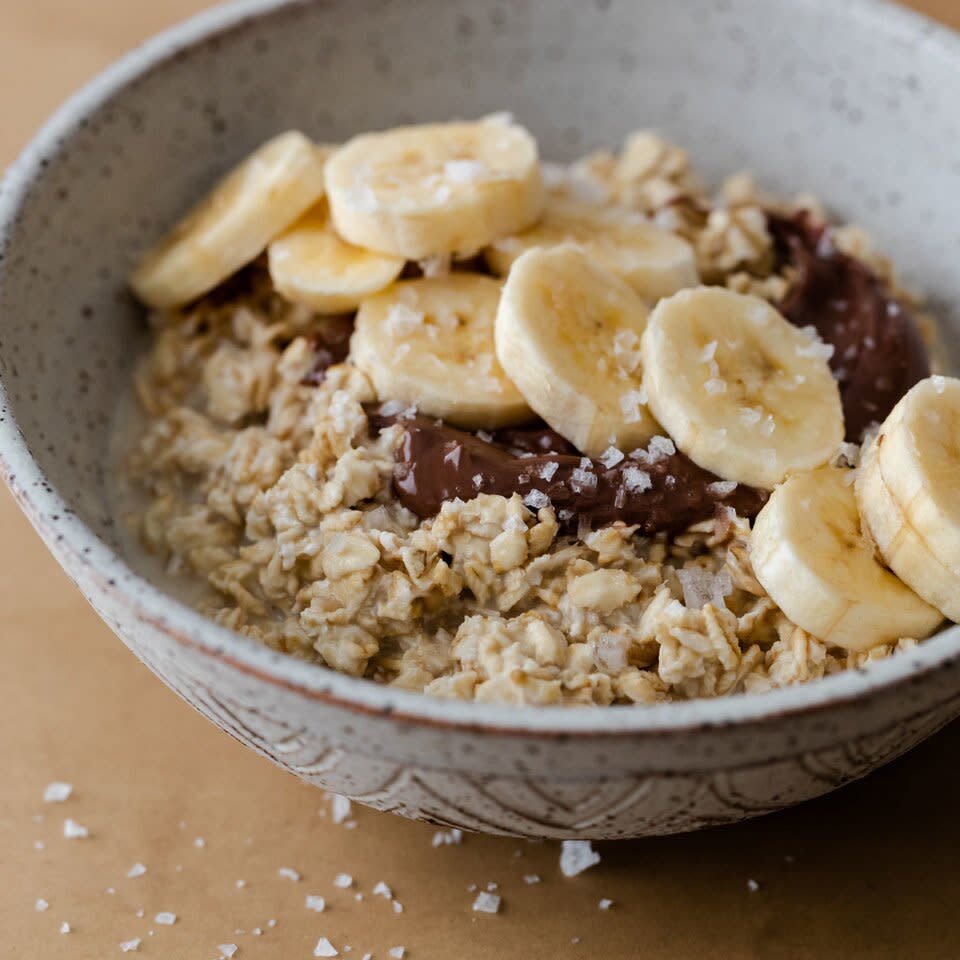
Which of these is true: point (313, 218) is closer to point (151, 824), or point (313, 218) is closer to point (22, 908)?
point (151, 824)

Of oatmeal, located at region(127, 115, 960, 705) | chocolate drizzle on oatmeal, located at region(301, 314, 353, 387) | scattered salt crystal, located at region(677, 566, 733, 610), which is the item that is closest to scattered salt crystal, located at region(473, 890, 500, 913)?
oatmeal, located at region(127, 115, 960, 705)

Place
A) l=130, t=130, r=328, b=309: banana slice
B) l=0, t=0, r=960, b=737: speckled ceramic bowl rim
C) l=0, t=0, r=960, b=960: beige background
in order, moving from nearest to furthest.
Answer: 1. l=0, t=0, r=960, b=737: speckled ceramic bowl rim
2. l=0, t=0, r=960, b=960: beige background
3. l=130, t=130, r=328, b=309: banana slice

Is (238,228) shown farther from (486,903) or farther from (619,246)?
(486,903)

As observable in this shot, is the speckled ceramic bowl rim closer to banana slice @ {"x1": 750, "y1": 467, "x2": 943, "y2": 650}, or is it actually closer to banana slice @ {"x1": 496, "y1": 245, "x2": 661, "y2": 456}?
banana slice @ {"x1": 750, "y1": 467, "x2": 943, "y2": 650}

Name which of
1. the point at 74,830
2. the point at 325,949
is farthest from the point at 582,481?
the point at 74,830

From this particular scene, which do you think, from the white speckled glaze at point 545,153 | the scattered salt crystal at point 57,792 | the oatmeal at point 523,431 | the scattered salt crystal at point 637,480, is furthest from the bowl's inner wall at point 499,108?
the scattered salt crystal at point 637,480
